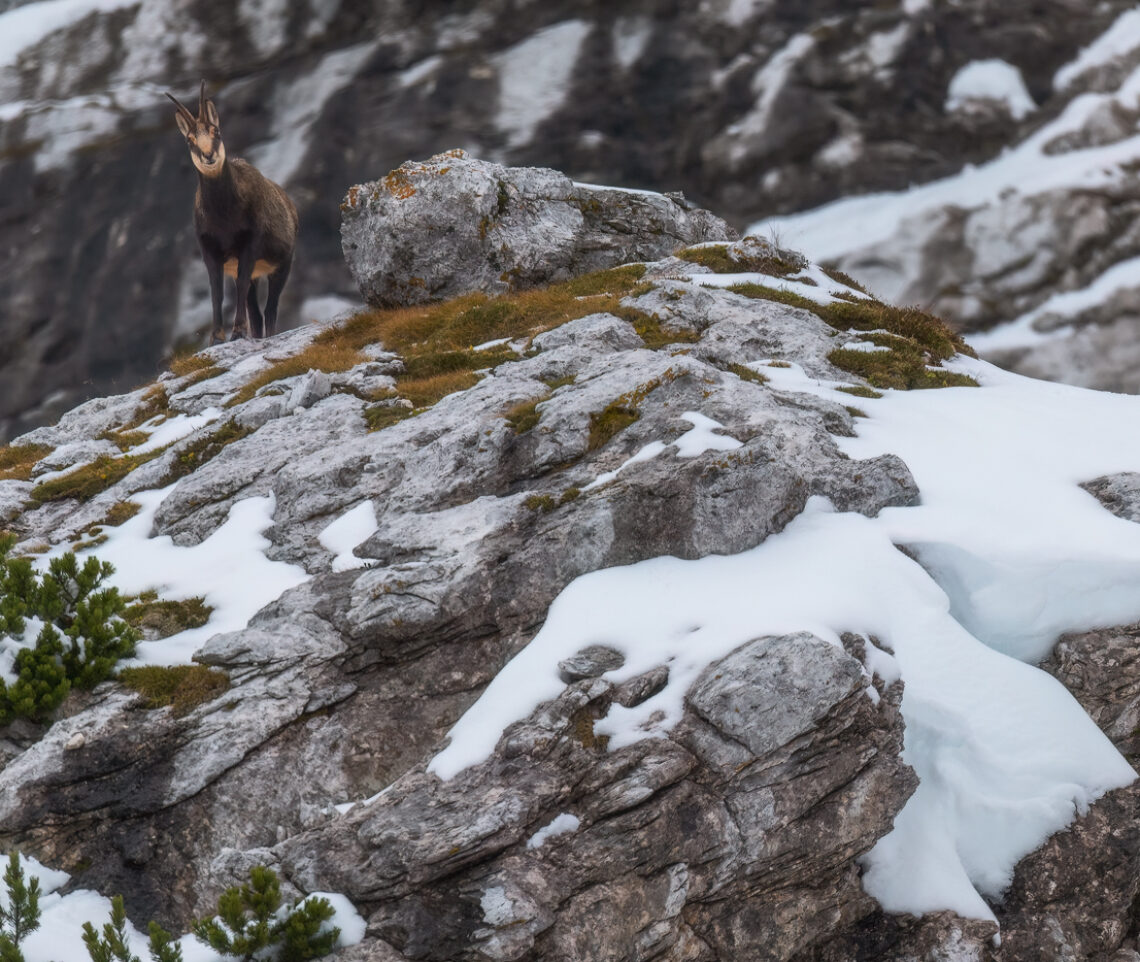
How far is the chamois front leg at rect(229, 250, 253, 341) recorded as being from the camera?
70.2 feet

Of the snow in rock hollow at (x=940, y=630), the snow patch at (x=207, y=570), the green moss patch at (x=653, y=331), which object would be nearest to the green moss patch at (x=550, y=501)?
the snow in rock hollow at (x=940, y=630)

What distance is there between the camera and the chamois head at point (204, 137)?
19.5 metres

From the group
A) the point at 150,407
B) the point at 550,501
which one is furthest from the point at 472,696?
the point at 150,407

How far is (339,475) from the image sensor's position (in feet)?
40.4

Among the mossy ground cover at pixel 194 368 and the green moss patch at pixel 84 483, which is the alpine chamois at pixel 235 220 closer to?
the mossy ground cover at pixel 194 368

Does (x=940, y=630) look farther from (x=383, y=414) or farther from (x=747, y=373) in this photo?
(x=383, y=414)

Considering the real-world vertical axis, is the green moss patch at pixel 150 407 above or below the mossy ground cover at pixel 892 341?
above

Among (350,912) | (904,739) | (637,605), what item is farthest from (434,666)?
(904,739)

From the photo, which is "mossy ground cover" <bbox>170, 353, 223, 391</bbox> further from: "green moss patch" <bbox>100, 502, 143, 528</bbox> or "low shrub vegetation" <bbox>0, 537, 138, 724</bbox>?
"low shrub vegetation" <bbox>0, 537, 138, 724</bbox>

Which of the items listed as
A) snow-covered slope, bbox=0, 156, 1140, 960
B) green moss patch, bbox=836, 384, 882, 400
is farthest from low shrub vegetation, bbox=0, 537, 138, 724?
green moss patch, bbox=836, 384, 882, 400

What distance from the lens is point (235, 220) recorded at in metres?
20.8

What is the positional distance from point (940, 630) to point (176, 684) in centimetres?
688

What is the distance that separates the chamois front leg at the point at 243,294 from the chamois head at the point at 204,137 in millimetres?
2085

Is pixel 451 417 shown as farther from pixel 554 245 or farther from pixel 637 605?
pixel 554 245
